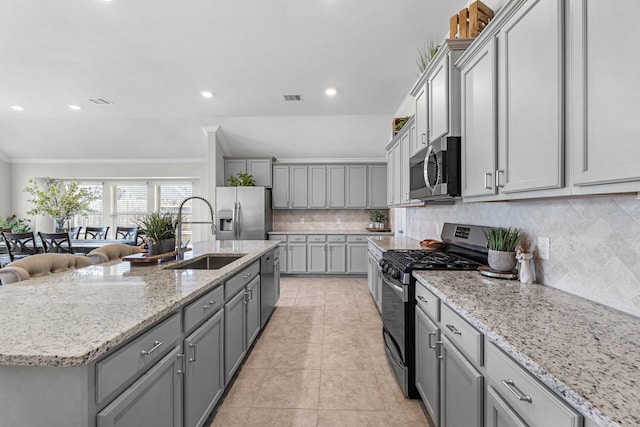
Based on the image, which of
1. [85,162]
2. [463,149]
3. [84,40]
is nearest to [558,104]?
[463,149]

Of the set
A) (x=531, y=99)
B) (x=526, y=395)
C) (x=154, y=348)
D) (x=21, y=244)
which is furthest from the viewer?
(x=21, y=244)

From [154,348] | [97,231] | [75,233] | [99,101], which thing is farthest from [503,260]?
[75,233]

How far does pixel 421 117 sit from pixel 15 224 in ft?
26.7

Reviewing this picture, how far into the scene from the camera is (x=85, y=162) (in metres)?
6.82

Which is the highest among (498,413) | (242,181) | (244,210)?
(242,181)

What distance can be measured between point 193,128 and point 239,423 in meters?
5.23

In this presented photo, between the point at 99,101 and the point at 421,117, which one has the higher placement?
the point at 99,101

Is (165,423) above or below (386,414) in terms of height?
above

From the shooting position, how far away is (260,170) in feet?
20.7

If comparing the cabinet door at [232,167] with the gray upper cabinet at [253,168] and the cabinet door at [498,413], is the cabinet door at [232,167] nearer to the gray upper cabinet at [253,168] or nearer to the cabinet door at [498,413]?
the gray upper cabinet at [253,168]

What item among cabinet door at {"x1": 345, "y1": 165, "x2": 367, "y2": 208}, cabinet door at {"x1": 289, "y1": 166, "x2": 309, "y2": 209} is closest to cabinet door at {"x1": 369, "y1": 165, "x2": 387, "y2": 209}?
cabinet door at {"x1": 345, "y1": 165, "x2": 367, "y2": 208}

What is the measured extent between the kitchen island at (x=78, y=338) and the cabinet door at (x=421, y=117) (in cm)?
197

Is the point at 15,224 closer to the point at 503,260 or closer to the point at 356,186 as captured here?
the point at 356,186

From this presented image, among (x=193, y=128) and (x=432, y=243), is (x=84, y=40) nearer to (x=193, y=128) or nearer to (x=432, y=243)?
(x=193, y=128)
